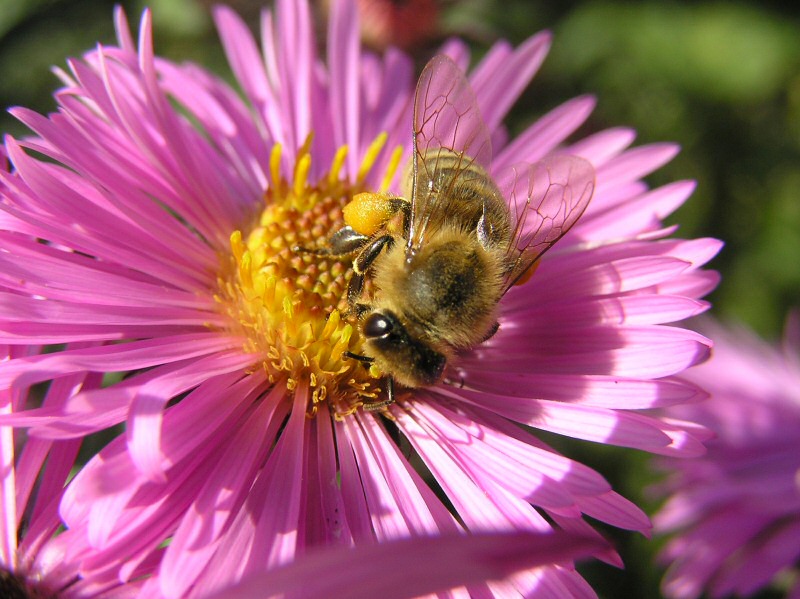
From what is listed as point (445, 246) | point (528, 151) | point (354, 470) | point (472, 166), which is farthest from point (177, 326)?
point (528, 151)

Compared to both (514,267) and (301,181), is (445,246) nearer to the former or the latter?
(514,267)

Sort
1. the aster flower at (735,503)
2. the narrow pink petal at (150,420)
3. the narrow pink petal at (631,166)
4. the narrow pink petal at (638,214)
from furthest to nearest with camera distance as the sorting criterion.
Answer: the aster flower at (735,503)
the narrow pink petal at (631,166)
the narrow pink petal at (638,214)
the narrow pink petal at (150,420)

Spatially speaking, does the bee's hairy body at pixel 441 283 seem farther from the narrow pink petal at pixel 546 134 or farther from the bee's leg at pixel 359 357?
the narrow pink petal at pixel 546 134

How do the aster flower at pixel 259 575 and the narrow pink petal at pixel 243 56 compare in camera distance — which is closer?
the aster flower at pixel 259 575

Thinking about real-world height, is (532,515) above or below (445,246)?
below

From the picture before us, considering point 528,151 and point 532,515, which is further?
point 528,151

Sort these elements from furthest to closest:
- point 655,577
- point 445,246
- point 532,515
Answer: point 655,577 < point 445,246 < point 532,515

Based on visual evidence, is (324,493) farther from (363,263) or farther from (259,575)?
(259,575)

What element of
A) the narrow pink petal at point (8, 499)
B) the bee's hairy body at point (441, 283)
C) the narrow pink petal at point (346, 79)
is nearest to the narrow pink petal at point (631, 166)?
the bee's hairy body at point (441, 283)
